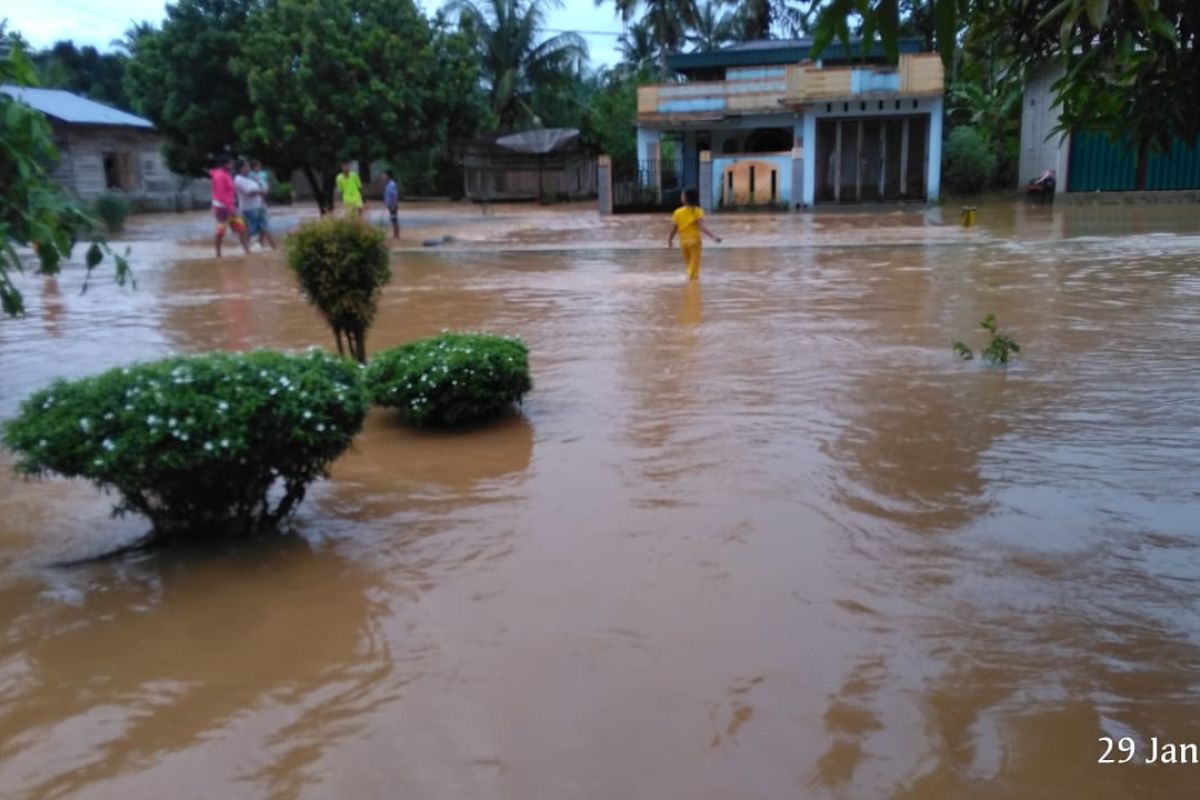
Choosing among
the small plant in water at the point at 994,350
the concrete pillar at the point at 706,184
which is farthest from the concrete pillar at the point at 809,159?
the small plant in water at the point at 994,350

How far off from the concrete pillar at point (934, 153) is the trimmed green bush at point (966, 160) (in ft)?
5.75

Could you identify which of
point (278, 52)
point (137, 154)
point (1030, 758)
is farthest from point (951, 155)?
point (1030, 758)

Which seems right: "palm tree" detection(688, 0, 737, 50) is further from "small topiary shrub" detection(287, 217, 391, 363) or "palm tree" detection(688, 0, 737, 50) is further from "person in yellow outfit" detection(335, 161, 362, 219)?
"small topiary shrub" detection(287, 217, 391, 363)

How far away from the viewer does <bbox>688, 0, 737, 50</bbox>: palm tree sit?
44062 millimetres

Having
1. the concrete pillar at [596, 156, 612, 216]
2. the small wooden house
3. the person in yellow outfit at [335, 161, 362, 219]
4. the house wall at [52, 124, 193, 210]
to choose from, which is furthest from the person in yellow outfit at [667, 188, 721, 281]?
the small wooden house

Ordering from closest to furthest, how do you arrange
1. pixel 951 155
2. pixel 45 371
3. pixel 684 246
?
pixel 45 371
pixel 684 246
pixel 951 155

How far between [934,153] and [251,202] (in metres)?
20.0

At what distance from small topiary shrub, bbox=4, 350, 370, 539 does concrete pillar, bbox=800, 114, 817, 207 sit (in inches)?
1082

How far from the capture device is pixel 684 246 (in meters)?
14.5

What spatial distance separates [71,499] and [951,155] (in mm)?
32045

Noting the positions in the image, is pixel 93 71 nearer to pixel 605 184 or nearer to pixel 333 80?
pixel 605 184

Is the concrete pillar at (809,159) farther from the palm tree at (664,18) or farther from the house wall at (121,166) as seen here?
the house wall at (121,166)

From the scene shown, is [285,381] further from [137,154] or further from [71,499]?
[137,154]

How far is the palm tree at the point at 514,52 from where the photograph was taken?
43.5 meters
